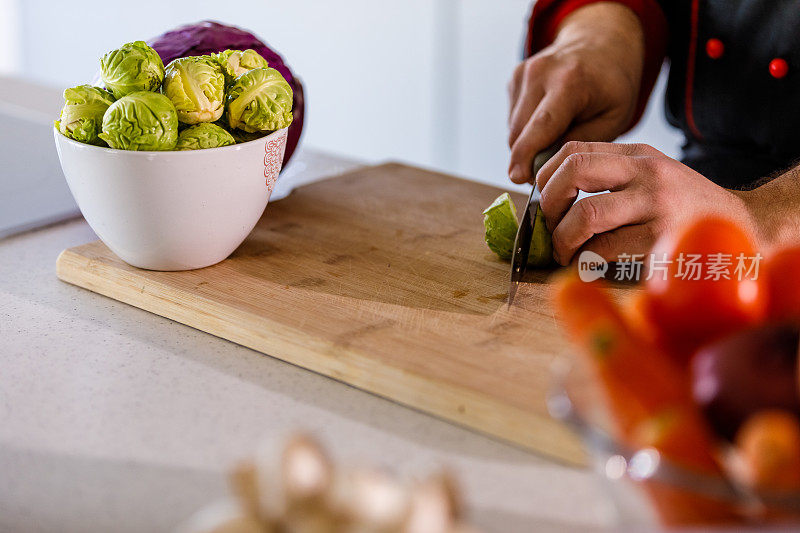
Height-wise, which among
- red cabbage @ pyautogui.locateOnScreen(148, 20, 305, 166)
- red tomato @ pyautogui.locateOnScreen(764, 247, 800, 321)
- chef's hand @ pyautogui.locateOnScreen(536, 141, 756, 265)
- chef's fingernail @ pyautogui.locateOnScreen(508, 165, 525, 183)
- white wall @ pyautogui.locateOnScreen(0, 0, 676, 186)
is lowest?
white wall @ pyautogui.locateOnScreen(0, 0, 676, 186)

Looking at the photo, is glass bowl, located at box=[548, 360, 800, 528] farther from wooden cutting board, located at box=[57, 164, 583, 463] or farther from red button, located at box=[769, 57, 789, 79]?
red button, located at box=[769, 57, 789, 79]

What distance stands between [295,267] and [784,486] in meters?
0.71

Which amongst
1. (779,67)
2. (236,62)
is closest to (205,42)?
A: (236,62)

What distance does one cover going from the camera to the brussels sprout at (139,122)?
2.89 feet

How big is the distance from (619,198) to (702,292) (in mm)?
431

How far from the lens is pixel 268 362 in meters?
0.87

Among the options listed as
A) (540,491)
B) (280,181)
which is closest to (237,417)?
(540,491)

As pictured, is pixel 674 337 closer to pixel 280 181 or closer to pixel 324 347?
pixel 324 347

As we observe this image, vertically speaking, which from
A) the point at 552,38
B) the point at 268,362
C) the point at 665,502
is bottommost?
the point at 268,362

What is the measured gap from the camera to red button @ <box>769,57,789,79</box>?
133 cm

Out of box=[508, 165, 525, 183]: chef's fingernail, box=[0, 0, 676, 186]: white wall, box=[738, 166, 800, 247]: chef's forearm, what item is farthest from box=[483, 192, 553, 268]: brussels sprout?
box=[0, 0, 676, 186]: white wall

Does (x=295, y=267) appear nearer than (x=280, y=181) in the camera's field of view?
Yes

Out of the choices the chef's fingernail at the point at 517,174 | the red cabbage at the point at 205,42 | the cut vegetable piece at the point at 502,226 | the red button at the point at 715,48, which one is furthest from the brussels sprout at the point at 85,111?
the red button at the point at 715,48

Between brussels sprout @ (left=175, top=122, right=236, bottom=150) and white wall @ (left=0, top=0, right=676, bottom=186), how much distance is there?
7.69 feet
